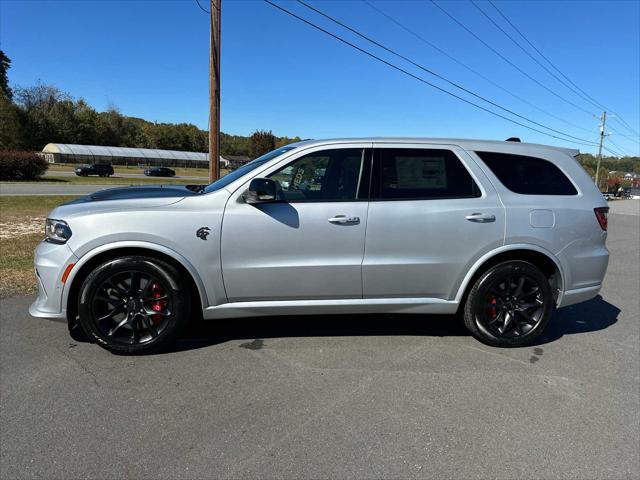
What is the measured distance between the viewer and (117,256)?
3639mm

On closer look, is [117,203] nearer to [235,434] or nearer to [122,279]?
[122,279]

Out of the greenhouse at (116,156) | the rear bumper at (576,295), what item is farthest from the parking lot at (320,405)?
the greenhouse at (116,156)

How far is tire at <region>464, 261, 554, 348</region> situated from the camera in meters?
4.03

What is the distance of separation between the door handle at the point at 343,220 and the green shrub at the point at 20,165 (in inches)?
1425

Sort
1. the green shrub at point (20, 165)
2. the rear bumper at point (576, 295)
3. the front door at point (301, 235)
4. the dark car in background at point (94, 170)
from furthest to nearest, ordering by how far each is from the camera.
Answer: the dark car in background at point (94, 170), the green shrub at point (20, 165), the rear bumper at point (576, 295), the front door at point (301, 235)

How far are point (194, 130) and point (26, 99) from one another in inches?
2076

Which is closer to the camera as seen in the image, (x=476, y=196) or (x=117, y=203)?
(x=117, y=203)

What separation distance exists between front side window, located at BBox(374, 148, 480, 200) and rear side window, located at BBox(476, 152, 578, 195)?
0.30 metres

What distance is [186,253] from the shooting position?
3.60 metres

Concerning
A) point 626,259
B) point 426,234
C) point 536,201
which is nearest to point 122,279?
point 426,234

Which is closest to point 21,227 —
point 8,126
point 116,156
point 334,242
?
point 334,242

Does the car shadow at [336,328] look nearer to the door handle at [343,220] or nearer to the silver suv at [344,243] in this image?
the silver suv at [344,243]

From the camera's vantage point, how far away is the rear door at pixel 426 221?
380 centimetres

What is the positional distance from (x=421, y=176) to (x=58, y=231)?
308 centimetres
